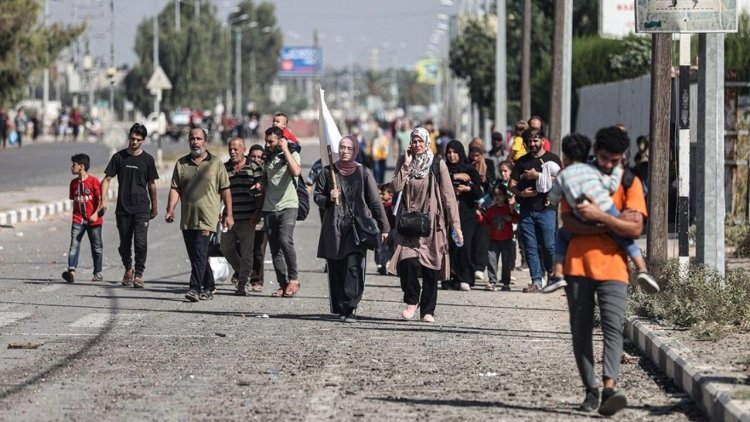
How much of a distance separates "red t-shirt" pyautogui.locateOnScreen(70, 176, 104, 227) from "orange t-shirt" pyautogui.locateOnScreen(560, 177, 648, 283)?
31.5ft

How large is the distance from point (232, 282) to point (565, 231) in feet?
28.9

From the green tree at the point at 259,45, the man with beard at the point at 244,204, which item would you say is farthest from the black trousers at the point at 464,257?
the green tree at the point at 259,45

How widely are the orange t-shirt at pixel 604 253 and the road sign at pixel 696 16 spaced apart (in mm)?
4572

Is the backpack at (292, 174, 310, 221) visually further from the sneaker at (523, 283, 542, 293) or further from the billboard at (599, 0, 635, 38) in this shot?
the billboard at (599, 0, 635, 38)

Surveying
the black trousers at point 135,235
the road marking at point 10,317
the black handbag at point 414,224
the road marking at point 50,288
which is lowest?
the road marking at point 50,288

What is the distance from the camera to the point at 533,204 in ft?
56.0

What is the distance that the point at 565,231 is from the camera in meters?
9.23

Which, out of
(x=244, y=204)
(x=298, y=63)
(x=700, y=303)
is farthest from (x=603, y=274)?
(x=298, y=63)

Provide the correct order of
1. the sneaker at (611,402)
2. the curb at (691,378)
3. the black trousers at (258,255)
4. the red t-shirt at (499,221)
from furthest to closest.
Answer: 1. the red t-shirt at (499,221)
2. the black trousers at (258,255)
3. the sneaker at (611,402)
4. the curb at (691,378)

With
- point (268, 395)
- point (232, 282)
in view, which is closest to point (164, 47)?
point (232, 282)

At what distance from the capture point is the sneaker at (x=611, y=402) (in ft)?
29.0

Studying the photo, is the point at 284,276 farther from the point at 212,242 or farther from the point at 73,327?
the point at 73,327

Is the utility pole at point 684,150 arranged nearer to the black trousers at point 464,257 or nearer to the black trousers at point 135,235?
the black trousers at point 464,257

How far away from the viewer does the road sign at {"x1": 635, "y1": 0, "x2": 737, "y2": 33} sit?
13359 mm
